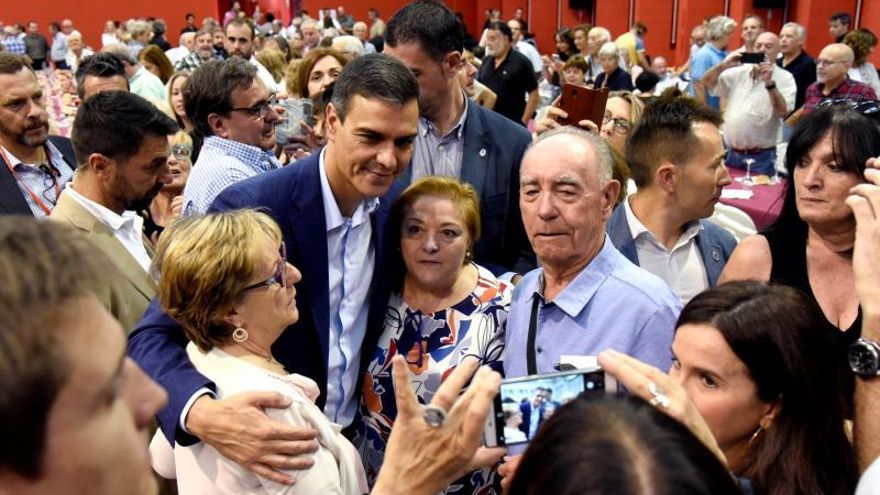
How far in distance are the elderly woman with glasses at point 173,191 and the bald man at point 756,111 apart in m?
4.11

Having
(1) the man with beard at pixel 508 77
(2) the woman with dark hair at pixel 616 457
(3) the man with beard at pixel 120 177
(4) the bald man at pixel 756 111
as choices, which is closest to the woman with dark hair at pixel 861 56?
(4) the bald man at pixel 756 111

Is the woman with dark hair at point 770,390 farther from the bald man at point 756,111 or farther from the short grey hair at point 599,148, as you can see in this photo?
the bald man at point 756,111

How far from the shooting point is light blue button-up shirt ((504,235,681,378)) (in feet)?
6.19

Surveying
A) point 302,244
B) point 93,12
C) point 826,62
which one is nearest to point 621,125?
point 302,244

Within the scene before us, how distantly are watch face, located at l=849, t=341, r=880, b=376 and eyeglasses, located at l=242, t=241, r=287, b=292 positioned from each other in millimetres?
1286

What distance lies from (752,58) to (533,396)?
246 inches

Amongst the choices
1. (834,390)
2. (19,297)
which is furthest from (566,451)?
(834,390)

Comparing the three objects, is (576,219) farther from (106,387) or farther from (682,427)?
(106,387)

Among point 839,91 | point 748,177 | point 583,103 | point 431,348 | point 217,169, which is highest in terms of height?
point 583,103

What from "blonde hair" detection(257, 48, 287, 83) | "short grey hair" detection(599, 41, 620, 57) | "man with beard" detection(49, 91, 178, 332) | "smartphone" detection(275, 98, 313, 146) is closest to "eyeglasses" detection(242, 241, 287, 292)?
"man with beard" detection(49, 91, 178, 332)

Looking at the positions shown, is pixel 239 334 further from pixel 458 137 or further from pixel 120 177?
pixel 458 137

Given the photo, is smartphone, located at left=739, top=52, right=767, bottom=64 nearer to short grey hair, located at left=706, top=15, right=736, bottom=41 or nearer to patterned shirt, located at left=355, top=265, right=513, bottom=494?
short grey hair, located at left=706, top=15, right=736, bottom=41

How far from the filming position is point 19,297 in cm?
80

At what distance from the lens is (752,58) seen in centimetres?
669
